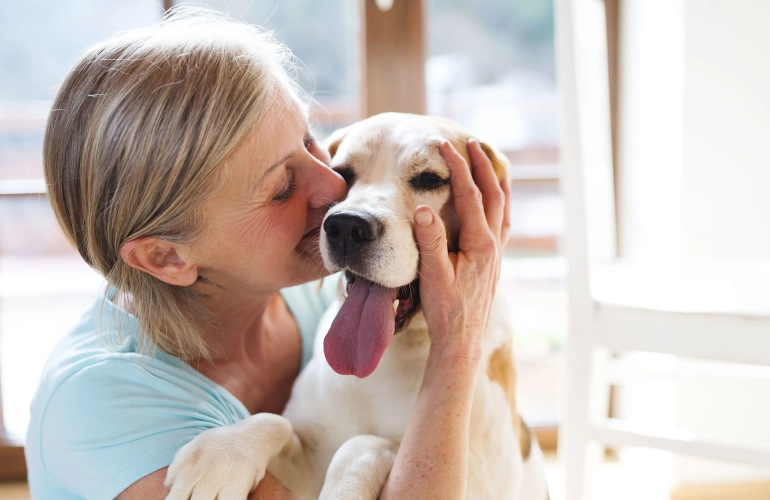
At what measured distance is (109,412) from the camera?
3.07 feet

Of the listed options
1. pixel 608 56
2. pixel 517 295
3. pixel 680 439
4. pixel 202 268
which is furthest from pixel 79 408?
pixel 517 295

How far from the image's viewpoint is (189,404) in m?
1.00

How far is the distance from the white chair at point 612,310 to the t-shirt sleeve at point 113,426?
2.90ft

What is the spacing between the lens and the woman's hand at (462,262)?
969mm

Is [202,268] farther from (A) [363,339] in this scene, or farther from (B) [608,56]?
(B) [608,56]

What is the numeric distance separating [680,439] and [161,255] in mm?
1139

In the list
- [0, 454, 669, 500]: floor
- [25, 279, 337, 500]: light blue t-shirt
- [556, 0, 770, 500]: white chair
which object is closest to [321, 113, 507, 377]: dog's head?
[25, 279, 337, 500]: light blue t-shirt

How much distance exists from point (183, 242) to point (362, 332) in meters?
0.28

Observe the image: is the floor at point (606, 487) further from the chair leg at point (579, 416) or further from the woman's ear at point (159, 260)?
the woman's ear at point (159, 260)

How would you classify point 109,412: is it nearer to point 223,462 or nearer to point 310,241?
point 223,462

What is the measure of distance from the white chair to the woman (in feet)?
1.69

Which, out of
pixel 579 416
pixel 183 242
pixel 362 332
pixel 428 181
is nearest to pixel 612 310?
pixel 579 416

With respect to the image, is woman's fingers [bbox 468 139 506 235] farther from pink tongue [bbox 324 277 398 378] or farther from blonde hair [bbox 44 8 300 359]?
blonde hair [bbox 44 8 300 359]

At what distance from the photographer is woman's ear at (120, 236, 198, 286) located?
99 cm
